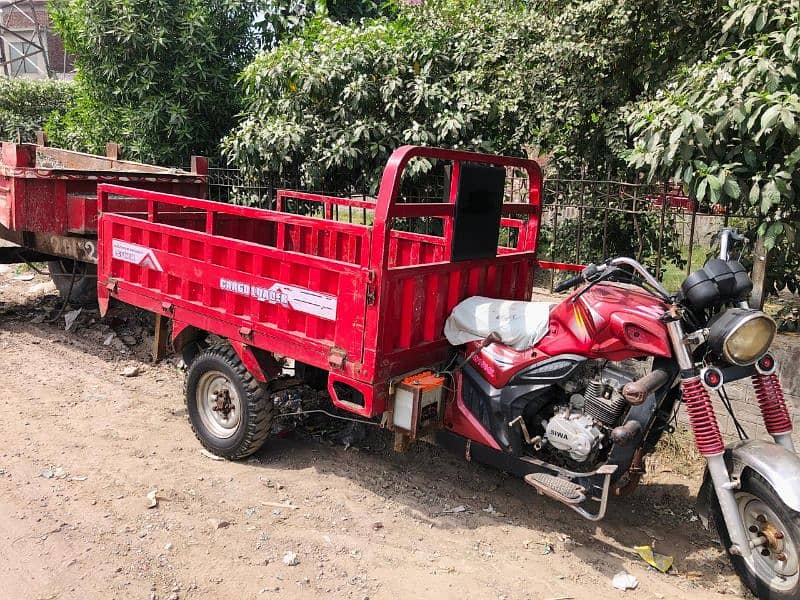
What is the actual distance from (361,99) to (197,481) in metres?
4.38

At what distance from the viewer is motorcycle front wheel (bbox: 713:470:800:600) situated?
3029 mm

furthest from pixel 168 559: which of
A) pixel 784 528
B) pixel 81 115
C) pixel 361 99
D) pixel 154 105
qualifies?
pixel 81 115

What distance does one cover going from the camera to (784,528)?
307 cm

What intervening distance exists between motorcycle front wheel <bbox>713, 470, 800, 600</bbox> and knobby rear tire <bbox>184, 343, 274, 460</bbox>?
2.71 m

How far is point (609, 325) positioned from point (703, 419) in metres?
0.62

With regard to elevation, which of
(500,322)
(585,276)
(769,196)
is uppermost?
(769,196)

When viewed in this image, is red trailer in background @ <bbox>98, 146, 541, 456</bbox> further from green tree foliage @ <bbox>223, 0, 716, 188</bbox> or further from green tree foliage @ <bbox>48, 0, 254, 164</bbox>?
green tree foliage @ <bbox>48, 0, 254, 164</bbox>

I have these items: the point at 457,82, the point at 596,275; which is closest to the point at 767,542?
the point at 596,275

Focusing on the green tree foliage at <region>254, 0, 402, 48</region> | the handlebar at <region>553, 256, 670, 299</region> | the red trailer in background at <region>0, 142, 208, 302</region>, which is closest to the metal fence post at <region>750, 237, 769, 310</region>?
the handlebar at <region>553, 256, 670, 299</region>

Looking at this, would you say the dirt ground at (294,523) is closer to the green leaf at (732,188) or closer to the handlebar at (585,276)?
the handlebar at (585,276)

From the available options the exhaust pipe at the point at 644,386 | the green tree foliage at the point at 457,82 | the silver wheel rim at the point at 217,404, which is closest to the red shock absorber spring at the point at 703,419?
the exhaust pipe at the point at 644,386

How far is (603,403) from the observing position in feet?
11.5

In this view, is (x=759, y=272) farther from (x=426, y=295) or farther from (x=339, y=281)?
(x=339, y=281)

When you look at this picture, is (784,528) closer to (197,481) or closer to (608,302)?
(608,302)
